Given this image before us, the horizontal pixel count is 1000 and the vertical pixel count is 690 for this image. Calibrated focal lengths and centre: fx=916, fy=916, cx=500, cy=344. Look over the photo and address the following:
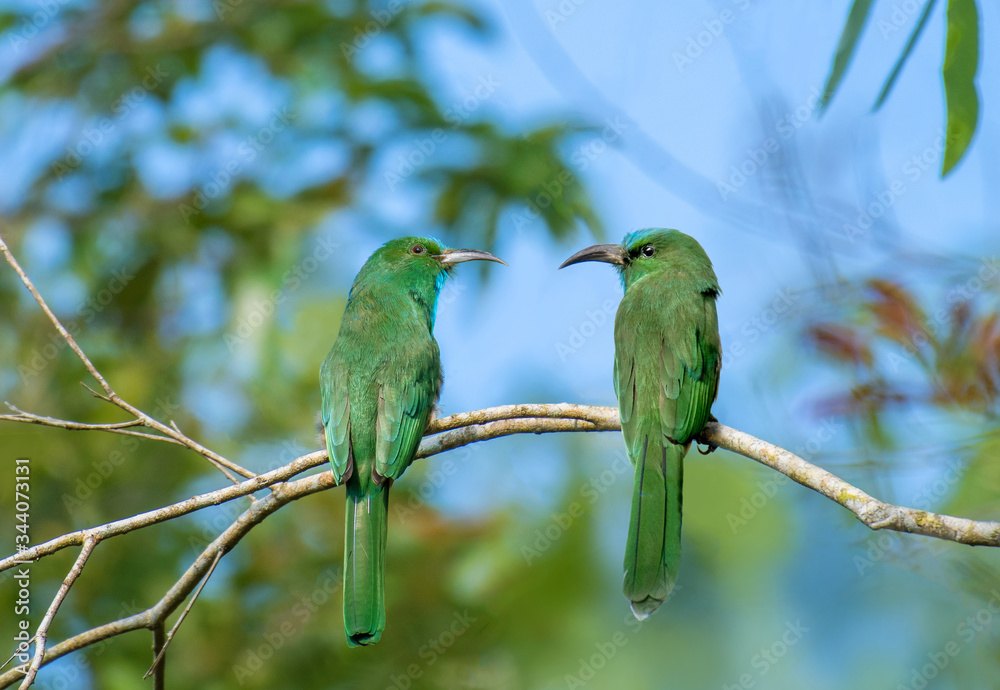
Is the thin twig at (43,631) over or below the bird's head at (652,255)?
below

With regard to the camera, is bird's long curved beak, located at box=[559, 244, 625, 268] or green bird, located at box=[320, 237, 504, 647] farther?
bird's long curved beak, located at box=[559, 244, 625, 268]

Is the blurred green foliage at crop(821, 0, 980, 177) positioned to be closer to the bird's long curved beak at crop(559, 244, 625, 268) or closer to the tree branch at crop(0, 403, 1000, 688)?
the tree branch at crop(0, 403, 1000, 688)

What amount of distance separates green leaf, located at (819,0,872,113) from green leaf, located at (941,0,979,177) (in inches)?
12.2

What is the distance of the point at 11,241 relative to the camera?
561 centimetres

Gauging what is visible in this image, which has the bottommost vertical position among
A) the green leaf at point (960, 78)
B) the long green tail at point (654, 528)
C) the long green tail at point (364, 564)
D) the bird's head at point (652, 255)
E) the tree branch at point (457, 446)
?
the long green tail at point (364, 564)

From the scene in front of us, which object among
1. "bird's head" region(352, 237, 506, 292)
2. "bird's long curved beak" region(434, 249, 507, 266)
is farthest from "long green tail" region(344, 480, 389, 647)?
"bird's long curved beak" region(434, 249, 507, 266)

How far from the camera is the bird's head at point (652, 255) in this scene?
4.04m

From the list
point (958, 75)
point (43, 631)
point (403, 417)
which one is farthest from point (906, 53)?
point (43, 631)

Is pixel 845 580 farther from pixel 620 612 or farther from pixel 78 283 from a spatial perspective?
pixel 78 283

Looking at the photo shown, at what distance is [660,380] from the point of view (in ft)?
11.7

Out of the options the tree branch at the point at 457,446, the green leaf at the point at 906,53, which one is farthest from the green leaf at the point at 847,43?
the tree branch at the point at 457,446

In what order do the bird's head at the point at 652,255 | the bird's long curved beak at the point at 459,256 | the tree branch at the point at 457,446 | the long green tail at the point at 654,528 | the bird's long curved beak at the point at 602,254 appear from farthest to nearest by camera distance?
the bird's long curved beak at the point at 459,256, the bird's long curved beak at the point at 602,254, the bird's head at the point at 652,255, the long green tail at the point at 654,528, the tree branch at the point at 457,446

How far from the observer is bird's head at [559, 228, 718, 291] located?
4.04 meters

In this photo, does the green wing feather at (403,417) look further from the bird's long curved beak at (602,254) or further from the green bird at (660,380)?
the bird's long curved beak at (602,254)
